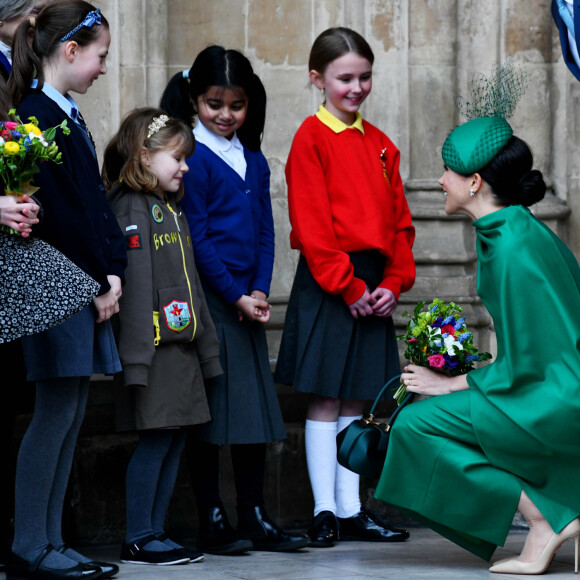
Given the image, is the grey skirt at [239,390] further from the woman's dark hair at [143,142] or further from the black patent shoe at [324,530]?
the woman's dark hair at [143,142]

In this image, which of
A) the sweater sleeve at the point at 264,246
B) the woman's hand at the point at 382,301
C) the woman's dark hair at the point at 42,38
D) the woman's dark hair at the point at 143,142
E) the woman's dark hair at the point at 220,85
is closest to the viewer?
the woman's dark hair at the point at 42,38

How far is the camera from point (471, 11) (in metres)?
6.24

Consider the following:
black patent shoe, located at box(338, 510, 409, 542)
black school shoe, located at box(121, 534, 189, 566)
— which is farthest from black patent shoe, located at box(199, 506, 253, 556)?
black patent shoe, located at box(338, 510, 409, 542)

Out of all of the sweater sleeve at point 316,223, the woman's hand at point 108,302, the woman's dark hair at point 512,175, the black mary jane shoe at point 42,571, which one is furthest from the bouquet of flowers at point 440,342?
the black mary jane shoe at point 42,571

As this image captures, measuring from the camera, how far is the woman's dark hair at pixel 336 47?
5273 millimetres

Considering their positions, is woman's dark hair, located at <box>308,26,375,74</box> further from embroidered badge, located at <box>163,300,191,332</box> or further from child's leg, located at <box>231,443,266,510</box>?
child's leg, located at <box>231,443,266,510</box>

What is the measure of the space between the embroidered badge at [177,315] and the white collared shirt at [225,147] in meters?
0.71

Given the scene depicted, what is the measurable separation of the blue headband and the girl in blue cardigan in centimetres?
70

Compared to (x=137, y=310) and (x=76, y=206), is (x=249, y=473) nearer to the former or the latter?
(x=137, y=310)

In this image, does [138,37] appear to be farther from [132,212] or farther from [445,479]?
[445,479]

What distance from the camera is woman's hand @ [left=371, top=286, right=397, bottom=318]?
516cm

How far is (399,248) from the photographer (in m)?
5.36

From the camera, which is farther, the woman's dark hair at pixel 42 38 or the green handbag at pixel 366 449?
the green handbag at pixel 366 449

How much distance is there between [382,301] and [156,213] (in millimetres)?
1037
